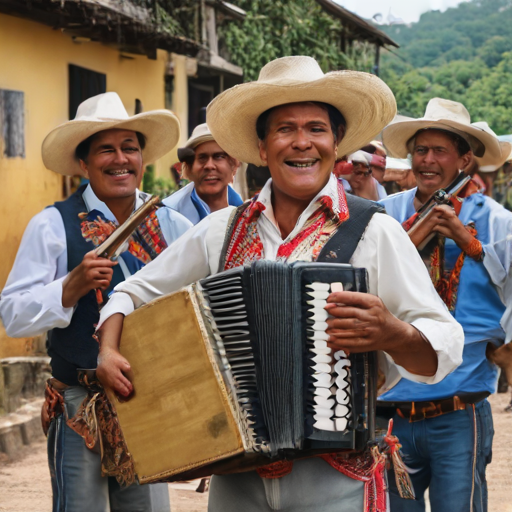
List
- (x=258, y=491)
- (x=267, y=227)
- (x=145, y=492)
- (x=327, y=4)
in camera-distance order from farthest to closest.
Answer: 1. (x=327, y=4)
2. (x=145, y=492)
3. (x=267, y=227)
4. (x=258, y=491)

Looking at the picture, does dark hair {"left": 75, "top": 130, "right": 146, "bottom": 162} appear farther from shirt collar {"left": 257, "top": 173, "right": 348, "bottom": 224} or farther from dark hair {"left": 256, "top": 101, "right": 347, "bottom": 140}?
shirt collar {"left": 257, "top": 173, "right": 348, "bottom": 224}

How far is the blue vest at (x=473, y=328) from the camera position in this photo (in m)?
4.37

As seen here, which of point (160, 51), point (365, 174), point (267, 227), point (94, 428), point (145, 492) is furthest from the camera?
point (160, 51)

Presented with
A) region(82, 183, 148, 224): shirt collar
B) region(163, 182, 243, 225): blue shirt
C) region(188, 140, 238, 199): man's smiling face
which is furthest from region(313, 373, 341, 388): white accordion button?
region(188, 140, 238, 199): man's smiling face

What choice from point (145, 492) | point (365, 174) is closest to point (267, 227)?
point (145, 492)

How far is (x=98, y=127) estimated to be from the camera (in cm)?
462

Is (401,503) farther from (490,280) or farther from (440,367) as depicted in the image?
(440,367)

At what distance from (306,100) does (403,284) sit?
751 mm

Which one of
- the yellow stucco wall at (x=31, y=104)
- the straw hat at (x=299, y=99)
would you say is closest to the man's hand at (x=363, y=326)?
the straw hat at (x=299, y=99)

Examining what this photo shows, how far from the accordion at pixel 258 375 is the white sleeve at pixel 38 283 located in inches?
53.4

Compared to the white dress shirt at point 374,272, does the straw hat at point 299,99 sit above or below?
above

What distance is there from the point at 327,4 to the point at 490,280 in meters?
20.6

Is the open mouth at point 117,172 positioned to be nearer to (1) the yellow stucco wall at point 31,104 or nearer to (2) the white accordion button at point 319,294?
(2) the white accordion button at point 319,294

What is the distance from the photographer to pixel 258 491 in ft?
9.84
